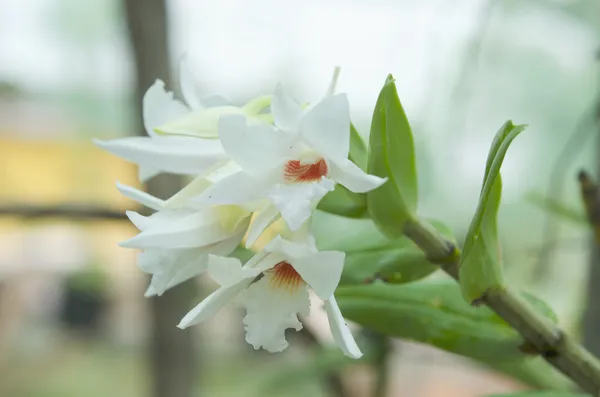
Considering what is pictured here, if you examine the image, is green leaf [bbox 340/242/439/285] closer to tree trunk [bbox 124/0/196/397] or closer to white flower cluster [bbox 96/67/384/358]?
white flower cluster [bbox 96/67/384/358]

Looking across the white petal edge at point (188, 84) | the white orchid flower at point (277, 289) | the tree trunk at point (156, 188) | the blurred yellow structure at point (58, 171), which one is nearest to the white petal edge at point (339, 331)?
the white orchid flower at point (277, 289)

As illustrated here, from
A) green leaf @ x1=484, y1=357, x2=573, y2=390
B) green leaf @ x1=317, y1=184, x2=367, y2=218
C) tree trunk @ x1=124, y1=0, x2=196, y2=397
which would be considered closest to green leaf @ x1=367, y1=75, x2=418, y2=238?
green leaf @ x1=317, y1=184, x2=367, y2=218

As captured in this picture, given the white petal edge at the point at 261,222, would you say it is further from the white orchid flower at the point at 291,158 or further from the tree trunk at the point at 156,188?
the tree trunk at the point at 156,188

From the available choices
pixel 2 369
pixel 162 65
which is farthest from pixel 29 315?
pixel 162 65

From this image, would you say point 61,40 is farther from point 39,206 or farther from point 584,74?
point 584,74

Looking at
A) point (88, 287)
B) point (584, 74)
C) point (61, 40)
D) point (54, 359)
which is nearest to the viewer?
point (584, 74)

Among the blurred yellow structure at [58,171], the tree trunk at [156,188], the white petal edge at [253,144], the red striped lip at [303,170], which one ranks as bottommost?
the blurred yellow structure at [58,171]

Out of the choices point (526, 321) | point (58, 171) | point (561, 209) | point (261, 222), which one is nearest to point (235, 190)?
point (261, 222)
